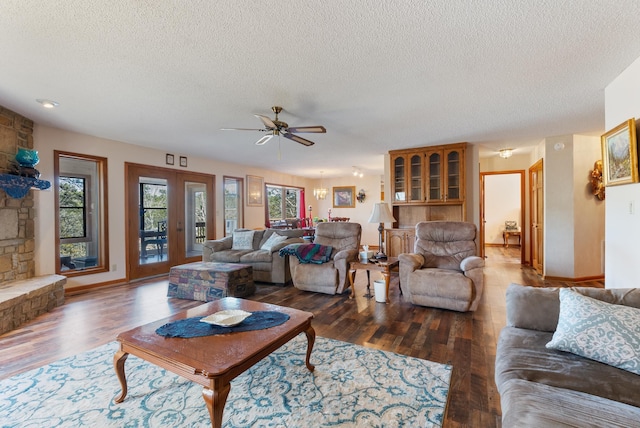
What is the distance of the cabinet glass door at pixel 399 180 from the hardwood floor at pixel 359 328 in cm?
215

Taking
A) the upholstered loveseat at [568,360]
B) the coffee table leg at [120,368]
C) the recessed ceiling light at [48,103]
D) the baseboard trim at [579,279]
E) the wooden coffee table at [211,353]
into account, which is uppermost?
the recessed ceiling light at [48,103]

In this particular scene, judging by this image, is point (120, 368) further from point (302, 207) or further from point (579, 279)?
point (302, 207)

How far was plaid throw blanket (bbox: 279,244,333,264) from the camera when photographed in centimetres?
418

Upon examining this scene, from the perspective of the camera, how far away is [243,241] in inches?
210

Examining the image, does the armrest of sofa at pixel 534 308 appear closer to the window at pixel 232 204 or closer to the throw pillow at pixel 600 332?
the throw pillow at pixel 600 332

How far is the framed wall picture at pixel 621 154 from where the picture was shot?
2.45 m

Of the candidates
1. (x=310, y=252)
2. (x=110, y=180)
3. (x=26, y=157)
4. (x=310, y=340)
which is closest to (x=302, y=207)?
(x=310, y=252)

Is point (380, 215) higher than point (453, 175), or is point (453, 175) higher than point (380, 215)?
point (453, 175)

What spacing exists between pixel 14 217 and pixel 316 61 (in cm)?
422

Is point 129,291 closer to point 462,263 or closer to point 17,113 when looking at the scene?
point 17,113

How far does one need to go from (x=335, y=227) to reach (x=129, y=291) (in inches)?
130

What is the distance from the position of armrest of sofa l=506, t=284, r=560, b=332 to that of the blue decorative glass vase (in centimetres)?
524

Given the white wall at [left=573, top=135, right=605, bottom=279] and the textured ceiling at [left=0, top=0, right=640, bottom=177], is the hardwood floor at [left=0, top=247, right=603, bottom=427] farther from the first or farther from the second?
the textured ceiling at [left=0, top=0, right=640, bottom=177]

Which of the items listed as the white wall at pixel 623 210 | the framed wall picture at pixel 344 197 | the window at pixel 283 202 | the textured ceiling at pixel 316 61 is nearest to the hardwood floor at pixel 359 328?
the white wall at pixel 623 210
